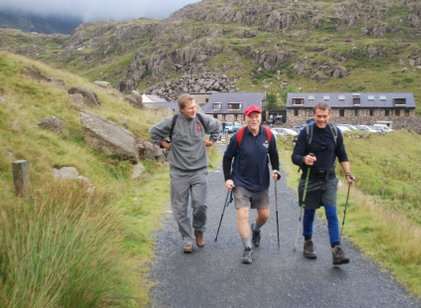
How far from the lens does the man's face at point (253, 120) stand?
726 centimetres

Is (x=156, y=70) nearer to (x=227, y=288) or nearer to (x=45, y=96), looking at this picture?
(x=45, y=96)

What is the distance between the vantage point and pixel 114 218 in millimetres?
6570

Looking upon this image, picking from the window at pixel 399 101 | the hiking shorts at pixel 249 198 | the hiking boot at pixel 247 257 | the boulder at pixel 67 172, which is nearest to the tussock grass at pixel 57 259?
the hiking boot at pixel 247 257

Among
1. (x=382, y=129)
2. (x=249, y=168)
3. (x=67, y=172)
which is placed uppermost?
(x=249, y=168)

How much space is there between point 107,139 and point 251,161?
876 cm

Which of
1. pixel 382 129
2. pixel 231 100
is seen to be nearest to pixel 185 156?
pixel 382 129

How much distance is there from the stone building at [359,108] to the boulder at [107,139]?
8765 cm

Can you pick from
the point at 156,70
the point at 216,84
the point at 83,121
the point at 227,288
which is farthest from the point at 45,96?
the point at 156,70

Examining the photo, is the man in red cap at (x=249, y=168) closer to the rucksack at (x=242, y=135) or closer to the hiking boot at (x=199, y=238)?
the rucksack at (x=242, y=135)

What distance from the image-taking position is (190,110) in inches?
301

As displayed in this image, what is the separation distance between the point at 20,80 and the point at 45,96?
1818 millimetres

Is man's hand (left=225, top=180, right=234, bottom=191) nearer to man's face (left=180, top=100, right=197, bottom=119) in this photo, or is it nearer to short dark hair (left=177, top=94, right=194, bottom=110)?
man's face (left=180, top=100, right=197, bottom=119)

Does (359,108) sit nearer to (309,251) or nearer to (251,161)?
(309,251)

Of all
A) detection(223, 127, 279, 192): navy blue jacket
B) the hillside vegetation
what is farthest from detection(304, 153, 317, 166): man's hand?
the hillside vegetation
